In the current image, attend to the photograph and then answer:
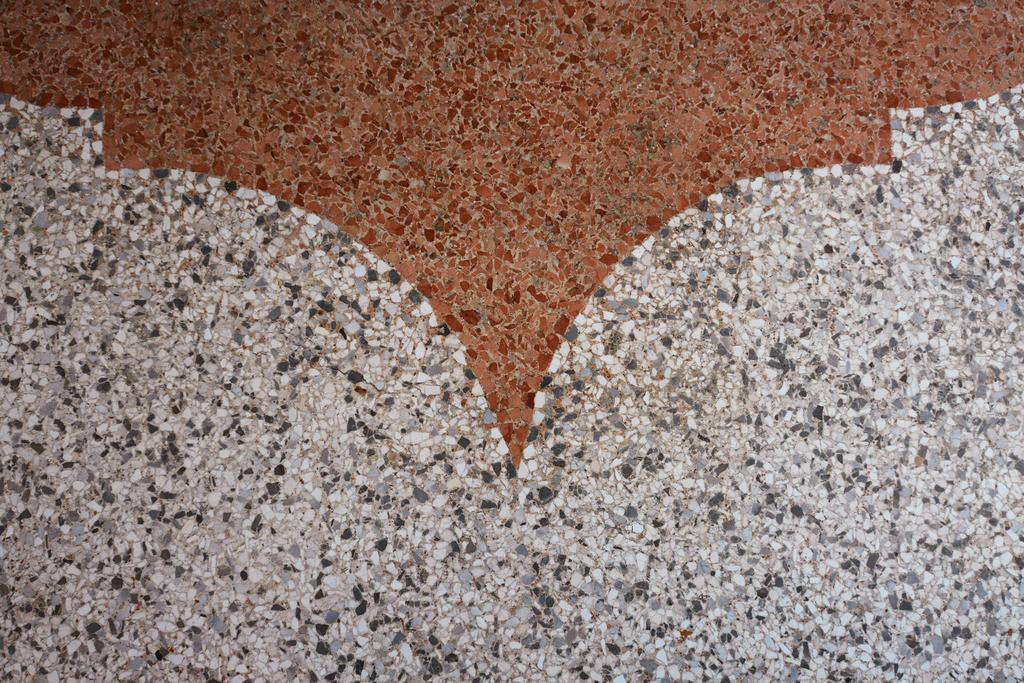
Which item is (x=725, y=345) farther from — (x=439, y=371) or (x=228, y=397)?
(x=228, y=397)

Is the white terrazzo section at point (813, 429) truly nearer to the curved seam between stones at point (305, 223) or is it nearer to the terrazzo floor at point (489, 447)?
the terrazzo floor at point (489, 447)

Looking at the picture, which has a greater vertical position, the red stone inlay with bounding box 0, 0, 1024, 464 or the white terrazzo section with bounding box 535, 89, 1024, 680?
the red stone inlay with bounding box 0, 0, 1024, 464

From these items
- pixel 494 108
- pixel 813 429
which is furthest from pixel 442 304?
pixel 813 429

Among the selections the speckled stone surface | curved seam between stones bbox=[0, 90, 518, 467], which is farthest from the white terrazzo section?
curved seam between stones bbox=[0, 90, 518, 467]

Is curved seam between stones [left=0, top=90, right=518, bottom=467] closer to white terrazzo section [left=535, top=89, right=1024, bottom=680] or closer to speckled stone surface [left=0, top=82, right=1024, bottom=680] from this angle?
speckled stone surface [left=0, top=82, right=1024, bottom=680]

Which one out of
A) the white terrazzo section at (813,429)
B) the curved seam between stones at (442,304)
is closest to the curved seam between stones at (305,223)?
the curved seam between stones at (442,304)

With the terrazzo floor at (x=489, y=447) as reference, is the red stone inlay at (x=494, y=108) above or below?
above

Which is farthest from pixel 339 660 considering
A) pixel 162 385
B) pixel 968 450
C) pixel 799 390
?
pixel 968 450
